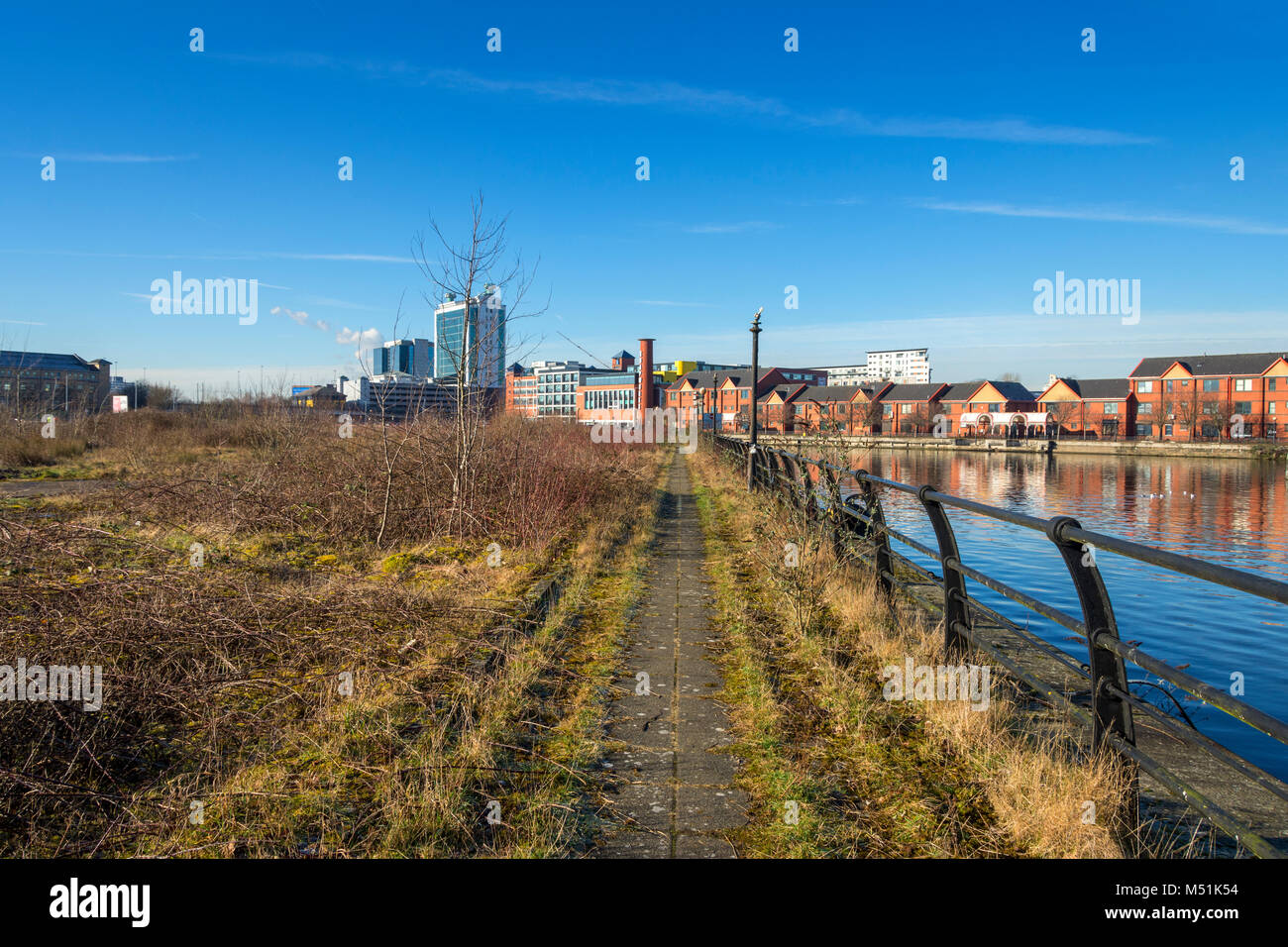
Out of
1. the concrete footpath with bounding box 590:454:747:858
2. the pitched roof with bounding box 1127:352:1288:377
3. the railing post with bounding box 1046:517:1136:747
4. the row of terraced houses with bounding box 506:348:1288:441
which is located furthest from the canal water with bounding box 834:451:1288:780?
the pitched roof with bounding box 1127:352:1288:377

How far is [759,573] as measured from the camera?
879 cm

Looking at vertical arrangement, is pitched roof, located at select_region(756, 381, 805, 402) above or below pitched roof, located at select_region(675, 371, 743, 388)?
below

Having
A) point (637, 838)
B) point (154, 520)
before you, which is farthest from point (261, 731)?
point (154, 520)

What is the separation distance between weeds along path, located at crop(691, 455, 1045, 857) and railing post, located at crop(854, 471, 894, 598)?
1.57 feet

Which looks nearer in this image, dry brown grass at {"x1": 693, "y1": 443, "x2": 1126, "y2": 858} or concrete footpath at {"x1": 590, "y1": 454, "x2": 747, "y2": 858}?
dry brown grass at {"x1": 693, "y1": 443, "x2": 1126, "y2": 858}

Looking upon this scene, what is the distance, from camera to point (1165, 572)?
49.6 feet

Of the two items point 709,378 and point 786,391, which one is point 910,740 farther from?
point 709,378

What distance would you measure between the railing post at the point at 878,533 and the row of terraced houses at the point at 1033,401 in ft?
204

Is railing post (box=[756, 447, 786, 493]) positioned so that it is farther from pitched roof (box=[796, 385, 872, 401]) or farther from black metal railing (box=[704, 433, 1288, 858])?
pitched roof (box=[796, 385, 872, 401])

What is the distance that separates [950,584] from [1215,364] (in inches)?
4031

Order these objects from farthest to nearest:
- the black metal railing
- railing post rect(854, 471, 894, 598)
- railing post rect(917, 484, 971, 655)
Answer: railing post rect(854, 471, 894, 598) < railing post rect(917, 484, 971, 655) < the black metal railing

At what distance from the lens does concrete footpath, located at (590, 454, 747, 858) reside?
10.1 feet

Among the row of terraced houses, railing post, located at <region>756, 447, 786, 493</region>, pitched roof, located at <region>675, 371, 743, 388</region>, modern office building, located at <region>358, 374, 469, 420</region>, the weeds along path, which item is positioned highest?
pitched roof, located at <region>675, 371, 743, 388</region>
